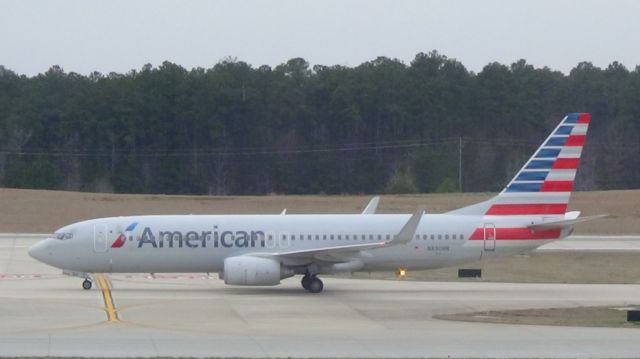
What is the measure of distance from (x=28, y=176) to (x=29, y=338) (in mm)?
75877

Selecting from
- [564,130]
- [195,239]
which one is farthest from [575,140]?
[195,239]

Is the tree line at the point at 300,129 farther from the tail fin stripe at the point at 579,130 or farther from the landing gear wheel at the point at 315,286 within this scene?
the landing gear wheel at the point at 315,286

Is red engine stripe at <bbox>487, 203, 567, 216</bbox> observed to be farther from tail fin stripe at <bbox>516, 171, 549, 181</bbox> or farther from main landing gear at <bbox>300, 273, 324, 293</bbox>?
main landing gear at <bbox>300, 273, 324, 293</bbox>

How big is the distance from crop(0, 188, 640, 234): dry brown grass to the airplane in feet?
109

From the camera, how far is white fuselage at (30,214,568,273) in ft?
117

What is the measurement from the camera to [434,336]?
985 inches

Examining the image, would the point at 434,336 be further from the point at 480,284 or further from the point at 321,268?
the point at 480,284

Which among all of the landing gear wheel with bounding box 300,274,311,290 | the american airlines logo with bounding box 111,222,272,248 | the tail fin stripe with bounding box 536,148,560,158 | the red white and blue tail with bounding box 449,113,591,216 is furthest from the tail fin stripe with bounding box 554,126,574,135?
the american airlines logo with bounding box 111,222,272,248

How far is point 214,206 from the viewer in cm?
7675

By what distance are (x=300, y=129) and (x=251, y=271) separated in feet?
235

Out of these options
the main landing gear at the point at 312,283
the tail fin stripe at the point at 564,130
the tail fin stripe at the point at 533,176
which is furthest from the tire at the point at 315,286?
the tail fin stripe at the point at 564,130

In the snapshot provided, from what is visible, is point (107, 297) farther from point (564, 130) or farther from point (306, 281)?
point (564, 130)

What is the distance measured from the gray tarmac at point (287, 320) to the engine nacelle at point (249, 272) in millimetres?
451

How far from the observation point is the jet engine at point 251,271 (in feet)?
114
